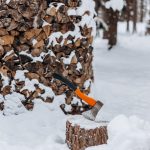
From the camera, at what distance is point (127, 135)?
5676mm

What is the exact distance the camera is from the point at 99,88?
9.63m

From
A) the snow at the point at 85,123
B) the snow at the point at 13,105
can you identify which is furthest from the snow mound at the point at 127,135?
the snow at the point at 13,105

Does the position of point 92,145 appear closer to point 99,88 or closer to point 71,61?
point 71,61

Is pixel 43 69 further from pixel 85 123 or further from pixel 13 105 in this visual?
pixel 85 123

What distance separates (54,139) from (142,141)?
1.58 metres

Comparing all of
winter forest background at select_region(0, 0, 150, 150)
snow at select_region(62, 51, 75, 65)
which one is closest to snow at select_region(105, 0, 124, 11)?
winter forest background at select_region(0, 0, 150, 150)

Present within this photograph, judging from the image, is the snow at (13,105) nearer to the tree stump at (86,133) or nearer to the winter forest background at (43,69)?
the winter forest background at (43,69)

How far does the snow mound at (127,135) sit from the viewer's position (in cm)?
559

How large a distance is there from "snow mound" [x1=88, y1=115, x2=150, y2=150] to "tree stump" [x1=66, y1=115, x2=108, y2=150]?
0.09 m

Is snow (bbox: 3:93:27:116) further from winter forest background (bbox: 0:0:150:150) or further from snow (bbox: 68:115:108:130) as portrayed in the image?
snow (bbox: 68:115:108:130)

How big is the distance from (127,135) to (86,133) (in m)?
0.59

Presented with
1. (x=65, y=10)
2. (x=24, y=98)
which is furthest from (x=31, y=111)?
(x=65, y=10)

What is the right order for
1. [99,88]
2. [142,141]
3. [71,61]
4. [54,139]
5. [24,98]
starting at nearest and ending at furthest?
[142,141] → [54,139] → [24,98] → [71,61] → [99,88]

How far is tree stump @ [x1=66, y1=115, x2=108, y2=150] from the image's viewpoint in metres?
5.86
